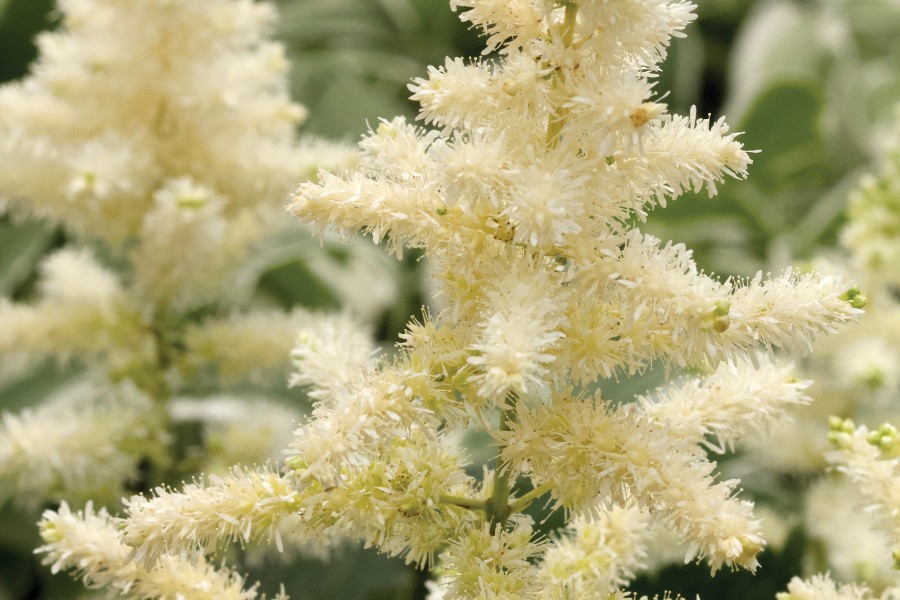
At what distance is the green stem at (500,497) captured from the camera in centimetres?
46

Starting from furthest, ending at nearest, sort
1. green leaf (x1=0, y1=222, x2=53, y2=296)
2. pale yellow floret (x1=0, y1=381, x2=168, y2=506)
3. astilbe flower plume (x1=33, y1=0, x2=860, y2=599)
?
green leaf (x1=0, y1=222, x2=53, y2=296), pale yellow floret (x1=0, y1=381, x2=168, y2=506), astilbe flower plume (x1=33, y1=0, x2=860, y2=599)

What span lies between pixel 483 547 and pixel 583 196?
17cm

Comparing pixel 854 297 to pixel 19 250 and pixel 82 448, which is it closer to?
pixel 82 448

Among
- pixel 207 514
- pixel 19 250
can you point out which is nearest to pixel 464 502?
pixel 207 514

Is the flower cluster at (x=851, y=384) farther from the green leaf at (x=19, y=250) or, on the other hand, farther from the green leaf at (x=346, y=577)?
the green leaf at (x=19, y=250)

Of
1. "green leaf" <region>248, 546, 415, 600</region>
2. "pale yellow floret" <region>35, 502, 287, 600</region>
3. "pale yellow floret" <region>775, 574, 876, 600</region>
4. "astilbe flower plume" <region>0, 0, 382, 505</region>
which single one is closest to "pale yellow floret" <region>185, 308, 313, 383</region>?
"astilbe flower plume" <region>0, 0, 382, 505</region>

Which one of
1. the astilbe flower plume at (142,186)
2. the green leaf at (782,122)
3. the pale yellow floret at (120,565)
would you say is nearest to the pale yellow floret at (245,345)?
the astilbe flower plume at (142,186)

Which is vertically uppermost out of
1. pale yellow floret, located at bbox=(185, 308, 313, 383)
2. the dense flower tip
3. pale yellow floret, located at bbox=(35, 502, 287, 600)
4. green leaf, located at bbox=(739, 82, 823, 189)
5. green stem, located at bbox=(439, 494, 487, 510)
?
green leaf, located at bbox=(739, 82, 823, 189)

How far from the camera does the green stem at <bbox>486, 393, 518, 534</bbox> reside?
1.49 feet

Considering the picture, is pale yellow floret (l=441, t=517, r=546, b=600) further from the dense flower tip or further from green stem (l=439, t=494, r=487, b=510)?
the dense flower tip

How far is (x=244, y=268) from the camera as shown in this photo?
→ 3.03 ft

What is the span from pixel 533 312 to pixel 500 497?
0.41 ft

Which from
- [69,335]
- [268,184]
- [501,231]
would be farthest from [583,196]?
[69,335]

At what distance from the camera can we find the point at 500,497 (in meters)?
0.47
